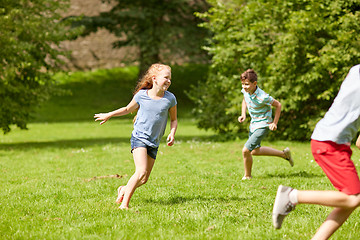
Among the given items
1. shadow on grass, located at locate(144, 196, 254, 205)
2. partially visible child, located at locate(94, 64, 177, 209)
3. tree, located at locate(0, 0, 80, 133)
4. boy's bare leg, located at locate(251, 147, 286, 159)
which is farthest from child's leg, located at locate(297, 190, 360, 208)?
tree, located at locate(0, 0, 80, 133)

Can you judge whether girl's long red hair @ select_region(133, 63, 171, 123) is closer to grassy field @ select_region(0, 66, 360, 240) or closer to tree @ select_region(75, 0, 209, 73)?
grassy field @ select_region(0, 66, 360, 240)

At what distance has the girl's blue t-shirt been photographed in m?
5.72

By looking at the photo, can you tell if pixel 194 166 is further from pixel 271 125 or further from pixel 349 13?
pixel 349 13

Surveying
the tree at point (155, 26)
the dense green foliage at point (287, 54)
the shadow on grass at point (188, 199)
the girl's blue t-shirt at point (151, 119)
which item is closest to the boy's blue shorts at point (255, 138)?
the shadow on grass at point (188, 199)

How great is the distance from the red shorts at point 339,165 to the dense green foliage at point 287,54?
30.2 ft

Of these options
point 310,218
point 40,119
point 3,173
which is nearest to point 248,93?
point 310,218

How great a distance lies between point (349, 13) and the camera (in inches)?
504

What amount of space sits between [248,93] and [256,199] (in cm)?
216

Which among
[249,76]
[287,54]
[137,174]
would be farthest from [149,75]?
[287,54]

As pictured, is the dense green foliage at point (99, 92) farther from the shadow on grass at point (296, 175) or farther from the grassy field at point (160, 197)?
the shadow on grass at point (296, 175)

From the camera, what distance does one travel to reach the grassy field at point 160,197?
466 centimetres

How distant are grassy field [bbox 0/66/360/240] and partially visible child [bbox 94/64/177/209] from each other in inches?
15.8

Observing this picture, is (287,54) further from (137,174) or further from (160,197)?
(137,174)

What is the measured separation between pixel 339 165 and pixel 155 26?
2583cm
